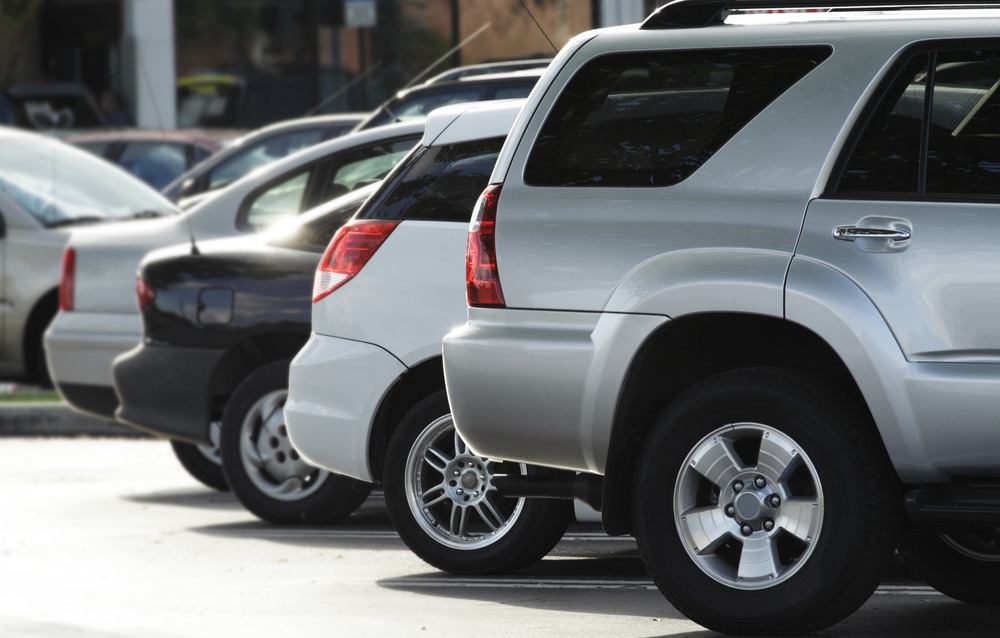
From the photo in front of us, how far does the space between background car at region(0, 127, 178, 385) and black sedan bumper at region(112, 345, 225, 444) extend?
3.99m

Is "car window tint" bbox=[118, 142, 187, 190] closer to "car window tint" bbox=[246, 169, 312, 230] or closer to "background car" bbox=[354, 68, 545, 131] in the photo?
"background car" bbox=[354, 68, 545, 131]

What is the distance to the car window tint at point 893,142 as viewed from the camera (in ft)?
16.6

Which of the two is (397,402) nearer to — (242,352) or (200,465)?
(242,352)

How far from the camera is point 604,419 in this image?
5348 mm

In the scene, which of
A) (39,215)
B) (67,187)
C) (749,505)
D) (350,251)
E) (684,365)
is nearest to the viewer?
(749,505)

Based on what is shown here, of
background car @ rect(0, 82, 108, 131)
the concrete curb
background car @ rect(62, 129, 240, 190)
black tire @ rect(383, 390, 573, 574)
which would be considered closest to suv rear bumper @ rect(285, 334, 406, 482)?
black tire @ rect(383, 390, 573, 574)

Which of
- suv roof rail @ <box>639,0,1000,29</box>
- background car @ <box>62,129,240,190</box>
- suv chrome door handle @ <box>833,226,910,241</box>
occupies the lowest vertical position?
background car @ <box>62,129,240,190</box>

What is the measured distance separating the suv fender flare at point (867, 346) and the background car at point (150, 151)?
12148 millimetres

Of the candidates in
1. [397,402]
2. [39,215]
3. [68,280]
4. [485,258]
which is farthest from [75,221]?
[485,258]

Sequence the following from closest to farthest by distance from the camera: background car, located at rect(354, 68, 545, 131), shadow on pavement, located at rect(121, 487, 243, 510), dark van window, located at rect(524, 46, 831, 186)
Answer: dark van window, located at rect(524, 46, 831, 186) → background car, located at rect(354, 68, 545, 131) → shadow on pavement, located at rect(121, 487, 243, 510)

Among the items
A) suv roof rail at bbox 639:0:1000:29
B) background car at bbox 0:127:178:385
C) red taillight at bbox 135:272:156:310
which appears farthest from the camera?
background car at bbox 0:127:178:385

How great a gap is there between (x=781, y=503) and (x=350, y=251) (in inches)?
98.2

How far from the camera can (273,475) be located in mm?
8289

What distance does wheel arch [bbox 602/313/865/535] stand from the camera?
5348 millimetres
